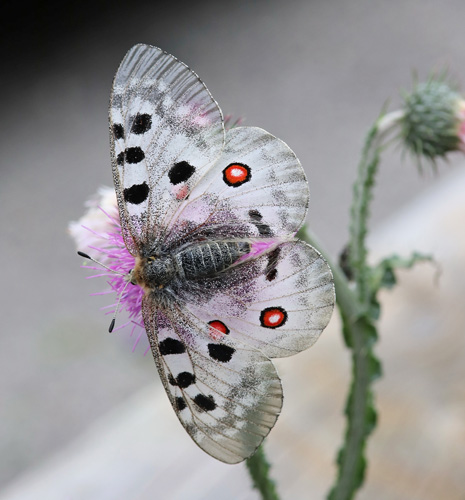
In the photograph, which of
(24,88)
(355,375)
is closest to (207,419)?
(355,375)

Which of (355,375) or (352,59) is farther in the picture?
(352,59)

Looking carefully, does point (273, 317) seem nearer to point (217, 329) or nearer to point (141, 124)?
point (217, 329)

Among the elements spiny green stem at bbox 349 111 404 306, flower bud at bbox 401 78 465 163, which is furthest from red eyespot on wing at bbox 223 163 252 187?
flower bud at bbox 401 78 465 163

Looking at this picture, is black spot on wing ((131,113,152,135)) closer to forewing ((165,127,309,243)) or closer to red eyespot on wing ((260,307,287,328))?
forewing ((165,127,309,243))

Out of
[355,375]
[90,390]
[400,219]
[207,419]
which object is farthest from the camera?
[90,390]

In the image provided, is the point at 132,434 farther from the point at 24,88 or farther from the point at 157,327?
the point at 24,88

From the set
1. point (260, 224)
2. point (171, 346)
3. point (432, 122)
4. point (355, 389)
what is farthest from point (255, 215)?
point (432, 122)
